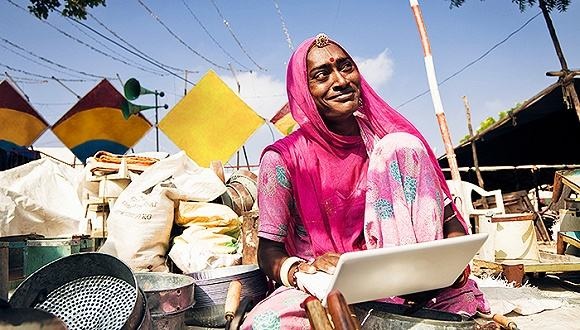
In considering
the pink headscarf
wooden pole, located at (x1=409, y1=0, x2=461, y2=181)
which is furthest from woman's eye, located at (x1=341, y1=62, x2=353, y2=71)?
wooden pole, located at (x1=409, y1=0, x2=461, y2=181)

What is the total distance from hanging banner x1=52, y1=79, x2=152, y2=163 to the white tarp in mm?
1332

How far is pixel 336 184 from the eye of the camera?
5.69 feet

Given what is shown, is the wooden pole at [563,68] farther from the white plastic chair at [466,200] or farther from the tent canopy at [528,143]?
the white plastic chair at [466,200]

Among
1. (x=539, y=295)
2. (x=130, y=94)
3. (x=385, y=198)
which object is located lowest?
(x=539, y=295)

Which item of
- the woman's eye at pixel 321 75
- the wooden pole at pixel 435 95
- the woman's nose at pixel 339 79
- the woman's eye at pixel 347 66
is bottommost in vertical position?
the woman's nose at pixel 339 79

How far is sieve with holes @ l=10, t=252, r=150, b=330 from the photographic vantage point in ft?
5.22

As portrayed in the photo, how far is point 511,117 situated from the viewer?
7984 millimetres

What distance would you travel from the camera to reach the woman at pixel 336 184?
1463mm

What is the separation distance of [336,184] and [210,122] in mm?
4023

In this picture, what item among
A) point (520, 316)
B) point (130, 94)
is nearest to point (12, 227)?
point (130, 94)

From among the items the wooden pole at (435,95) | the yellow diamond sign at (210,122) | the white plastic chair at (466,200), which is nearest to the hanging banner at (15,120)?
the yellow diamond sign at (210,122)

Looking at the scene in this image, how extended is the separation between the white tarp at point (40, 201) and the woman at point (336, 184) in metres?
2.76

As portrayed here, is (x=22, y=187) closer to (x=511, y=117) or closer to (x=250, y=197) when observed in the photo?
(x=250, y=197)

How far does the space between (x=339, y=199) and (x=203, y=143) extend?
4040 millimetres
